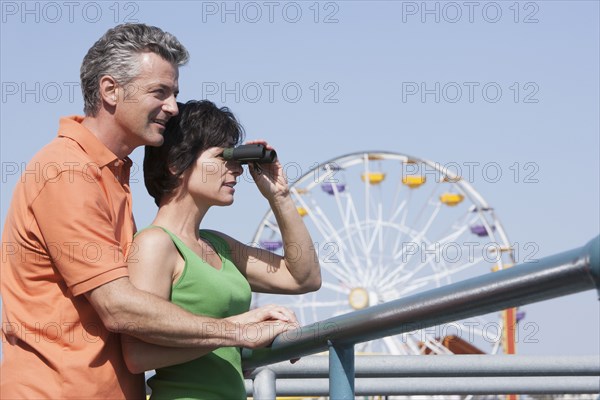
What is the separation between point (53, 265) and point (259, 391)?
0.68m

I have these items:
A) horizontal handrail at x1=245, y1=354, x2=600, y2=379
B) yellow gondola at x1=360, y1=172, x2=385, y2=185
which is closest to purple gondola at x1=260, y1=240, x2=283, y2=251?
yellow gondola at x1=360, y1=172, x2=385, y2=185

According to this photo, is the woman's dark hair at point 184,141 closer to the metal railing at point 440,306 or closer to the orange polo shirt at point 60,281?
the orange polo shirt at point 60,281

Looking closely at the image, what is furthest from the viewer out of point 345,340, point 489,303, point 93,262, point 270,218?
point 270,218

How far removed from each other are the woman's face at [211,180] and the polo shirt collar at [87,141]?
201mm

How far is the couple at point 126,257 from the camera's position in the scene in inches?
78.8

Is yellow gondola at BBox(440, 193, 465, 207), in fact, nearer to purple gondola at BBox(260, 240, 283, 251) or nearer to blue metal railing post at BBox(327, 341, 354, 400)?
purple gondola at BBox(260, 240, 283, 251)

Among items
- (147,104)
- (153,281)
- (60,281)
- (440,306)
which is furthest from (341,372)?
(147,104)

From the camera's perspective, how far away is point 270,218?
22359 mm

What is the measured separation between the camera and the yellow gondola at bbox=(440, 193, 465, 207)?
21906 mm

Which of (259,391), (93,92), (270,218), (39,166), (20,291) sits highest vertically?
(270,218)

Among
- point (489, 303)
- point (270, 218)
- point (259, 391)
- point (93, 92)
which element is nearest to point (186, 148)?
point (93, 92)

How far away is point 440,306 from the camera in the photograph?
1.42m

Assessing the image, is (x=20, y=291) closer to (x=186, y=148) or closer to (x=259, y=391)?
(x=186, y=148)

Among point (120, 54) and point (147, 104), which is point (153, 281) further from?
point (120, 54)
